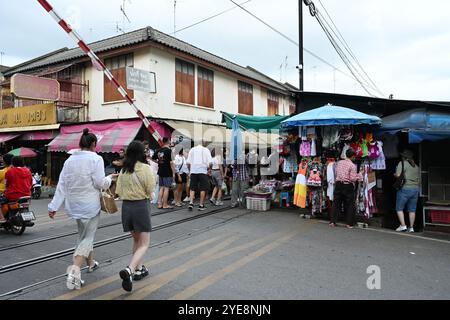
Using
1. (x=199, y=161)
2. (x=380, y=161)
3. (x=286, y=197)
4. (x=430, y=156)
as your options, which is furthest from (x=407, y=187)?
(x=199, y=161)

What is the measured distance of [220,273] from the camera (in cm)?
492

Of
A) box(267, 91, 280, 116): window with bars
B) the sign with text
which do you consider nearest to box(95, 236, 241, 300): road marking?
the sign with text

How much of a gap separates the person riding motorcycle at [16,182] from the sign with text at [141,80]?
5.80m

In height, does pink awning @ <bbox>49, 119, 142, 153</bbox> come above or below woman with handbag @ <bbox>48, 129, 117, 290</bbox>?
above

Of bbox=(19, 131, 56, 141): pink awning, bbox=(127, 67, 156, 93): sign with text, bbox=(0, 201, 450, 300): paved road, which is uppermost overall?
bbox=(127, 67, 156, 93): sign with text

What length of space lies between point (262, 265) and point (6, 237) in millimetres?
5322

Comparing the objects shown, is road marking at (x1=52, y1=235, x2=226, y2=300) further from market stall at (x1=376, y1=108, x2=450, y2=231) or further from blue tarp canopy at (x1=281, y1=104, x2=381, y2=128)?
market stall at (x1=376, y1=108, x2=450, y2=231)

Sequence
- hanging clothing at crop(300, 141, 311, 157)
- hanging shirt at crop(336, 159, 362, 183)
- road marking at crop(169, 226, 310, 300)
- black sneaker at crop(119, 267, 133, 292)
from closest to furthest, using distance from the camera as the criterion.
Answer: black sneaker at crop(119, 267, 133, 292) < road marking at crop(169, 226, 310, 300) < hanging shirt at crop(336, 159, 362, 183) < hanging clothing at crop(300, 141, 311, 157)

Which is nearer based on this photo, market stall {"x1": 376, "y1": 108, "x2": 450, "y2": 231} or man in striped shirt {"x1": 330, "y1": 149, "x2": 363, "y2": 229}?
market stall {"x1": 376, "y1": 108, "x2": 450, "y2": 231}

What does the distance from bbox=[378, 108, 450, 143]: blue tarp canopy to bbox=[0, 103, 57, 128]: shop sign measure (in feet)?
48.1

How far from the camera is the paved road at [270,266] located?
4.25 m

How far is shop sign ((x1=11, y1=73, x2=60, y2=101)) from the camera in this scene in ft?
45.9

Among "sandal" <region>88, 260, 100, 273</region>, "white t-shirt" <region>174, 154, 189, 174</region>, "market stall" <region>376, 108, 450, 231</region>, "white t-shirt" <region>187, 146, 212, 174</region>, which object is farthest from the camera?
"white t-shirt" <region>174, 154, 189, 174</region>
